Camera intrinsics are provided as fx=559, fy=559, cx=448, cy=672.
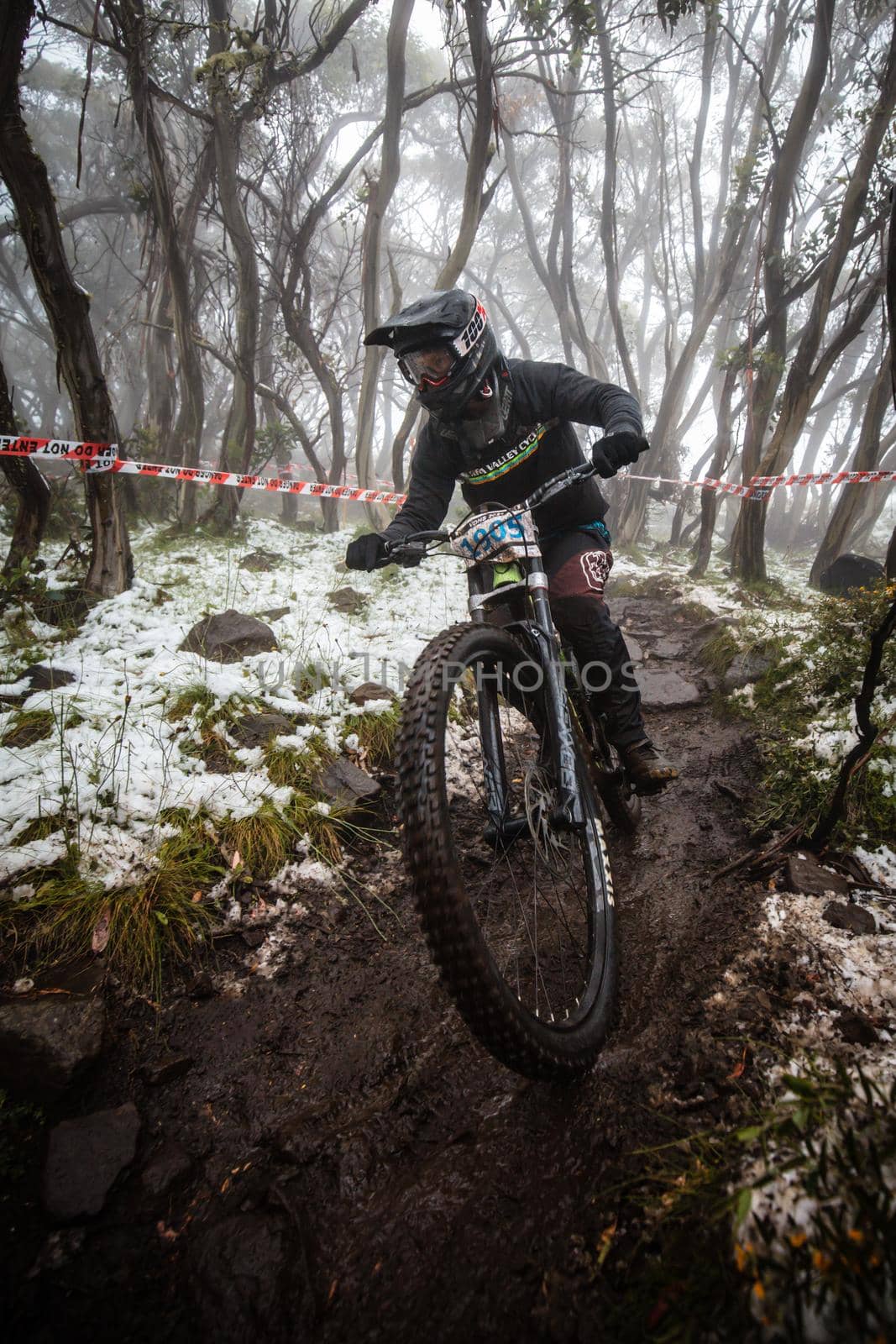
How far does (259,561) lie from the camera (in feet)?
21.1

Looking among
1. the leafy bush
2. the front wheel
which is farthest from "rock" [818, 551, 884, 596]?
the front wheel

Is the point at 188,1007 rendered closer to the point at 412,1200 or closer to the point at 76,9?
the point at 412,1200

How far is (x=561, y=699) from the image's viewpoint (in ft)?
6.12

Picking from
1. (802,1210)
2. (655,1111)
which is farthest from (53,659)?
(802,1210)

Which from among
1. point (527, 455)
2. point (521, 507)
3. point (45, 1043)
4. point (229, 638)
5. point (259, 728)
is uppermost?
point (527, 455)

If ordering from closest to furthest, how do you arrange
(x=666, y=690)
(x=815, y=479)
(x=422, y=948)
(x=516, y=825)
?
(x=516, y=825)
(x=422, y=948)
(x=666, y=690)
(x=815, y=479)

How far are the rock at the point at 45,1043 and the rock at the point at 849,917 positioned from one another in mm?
2281

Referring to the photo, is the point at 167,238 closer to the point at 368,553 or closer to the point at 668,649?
the point at 368,553

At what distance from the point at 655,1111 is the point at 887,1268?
610 mm

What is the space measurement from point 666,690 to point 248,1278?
381 centimetres

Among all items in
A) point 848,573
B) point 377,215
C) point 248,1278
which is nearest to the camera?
point 248,1278

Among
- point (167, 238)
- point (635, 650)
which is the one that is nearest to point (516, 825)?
point (635, 650)

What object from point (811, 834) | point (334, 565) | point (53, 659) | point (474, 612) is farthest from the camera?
Answer: point (334, 565)

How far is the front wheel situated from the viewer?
3.86 ft
